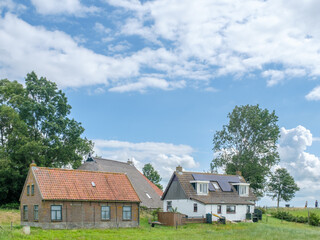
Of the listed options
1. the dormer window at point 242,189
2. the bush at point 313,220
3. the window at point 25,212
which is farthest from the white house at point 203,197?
the window at point 25,212

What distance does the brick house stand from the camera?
39.9m

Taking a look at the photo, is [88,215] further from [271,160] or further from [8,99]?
[271,160]

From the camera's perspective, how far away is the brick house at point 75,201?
39.9 meters

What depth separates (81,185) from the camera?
43.5 meters

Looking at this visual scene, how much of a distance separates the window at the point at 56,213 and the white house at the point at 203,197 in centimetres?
1972

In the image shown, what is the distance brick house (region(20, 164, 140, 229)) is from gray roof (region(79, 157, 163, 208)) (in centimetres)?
1164

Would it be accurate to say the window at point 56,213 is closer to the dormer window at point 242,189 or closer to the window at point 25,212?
the window at point 25,212

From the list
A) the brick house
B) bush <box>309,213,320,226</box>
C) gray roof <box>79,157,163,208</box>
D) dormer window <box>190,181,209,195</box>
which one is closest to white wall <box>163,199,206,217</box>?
dormer window <box>190,181,209,195</box>

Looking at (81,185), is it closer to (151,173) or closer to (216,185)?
(216,185)

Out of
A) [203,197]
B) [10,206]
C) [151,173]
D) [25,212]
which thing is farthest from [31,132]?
[151,173]

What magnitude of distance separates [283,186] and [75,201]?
56711 mm

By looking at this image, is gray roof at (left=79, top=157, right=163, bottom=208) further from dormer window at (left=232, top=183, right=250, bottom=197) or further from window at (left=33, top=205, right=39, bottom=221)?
window at (left=33, top=205, right=39, bottom=221)

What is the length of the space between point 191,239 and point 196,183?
21742mm

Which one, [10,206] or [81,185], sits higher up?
[81,185]
